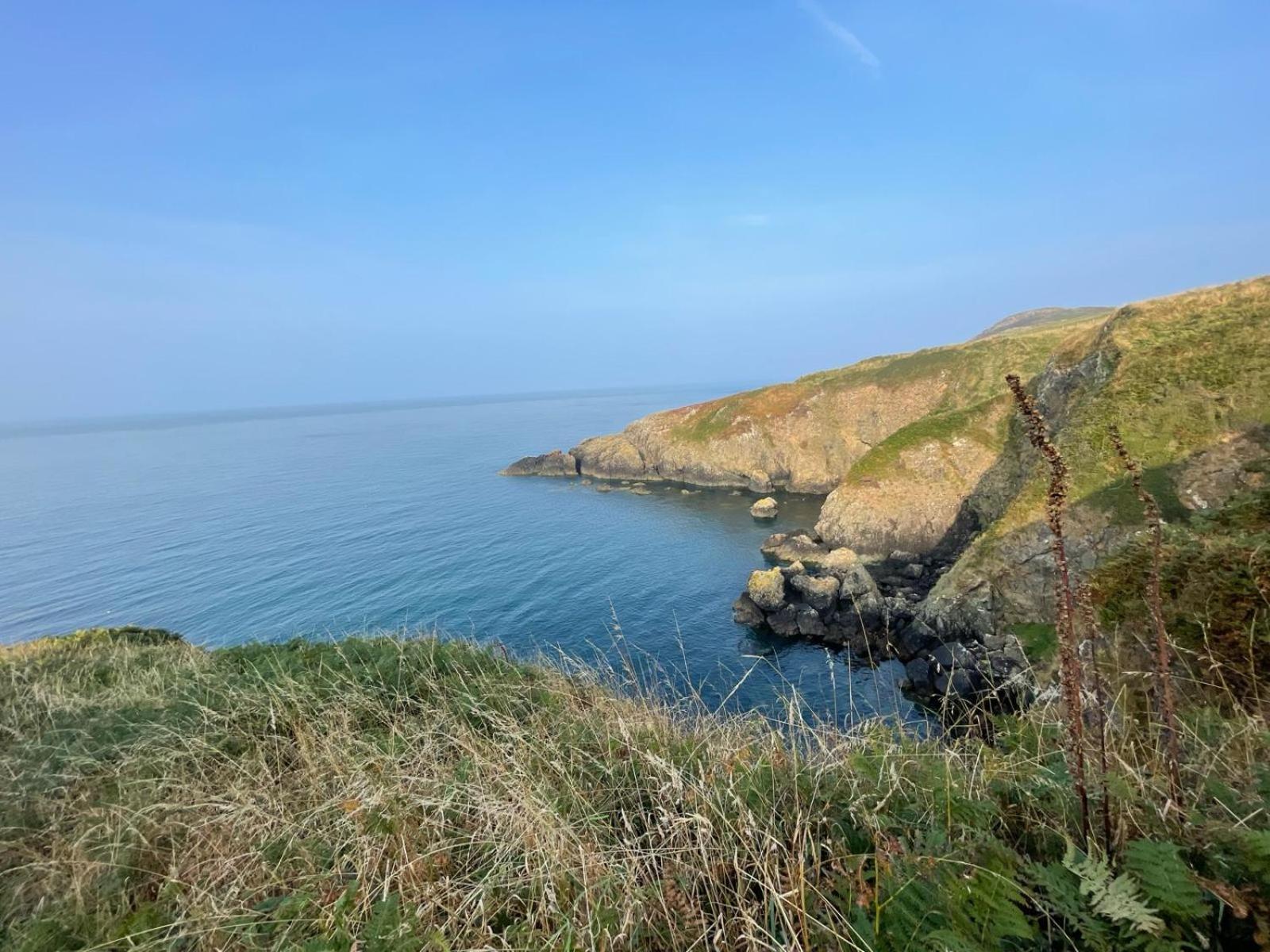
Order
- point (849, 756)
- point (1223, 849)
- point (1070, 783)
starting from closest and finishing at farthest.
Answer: point (1223, 849) < point (1070, 783) < point (849, 756)

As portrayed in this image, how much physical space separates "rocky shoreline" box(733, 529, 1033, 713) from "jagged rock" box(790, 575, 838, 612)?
5 cm

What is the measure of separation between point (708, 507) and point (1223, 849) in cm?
6377

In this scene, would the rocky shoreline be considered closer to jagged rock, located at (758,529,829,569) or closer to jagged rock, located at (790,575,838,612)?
jagged rock, located at (790,575,838,612)

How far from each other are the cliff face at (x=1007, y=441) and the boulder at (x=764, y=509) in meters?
10.6

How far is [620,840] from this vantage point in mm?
3707

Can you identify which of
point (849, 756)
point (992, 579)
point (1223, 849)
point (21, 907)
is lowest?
point (992, 579)

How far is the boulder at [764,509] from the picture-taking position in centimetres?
6066

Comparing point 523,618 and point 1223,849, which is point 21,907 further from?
point 523,618

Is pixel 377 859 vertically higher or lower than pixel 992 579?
higher

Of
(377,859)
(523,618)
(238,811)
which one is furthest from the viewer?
(523,618)

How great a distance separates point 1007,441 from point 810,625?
27.4m

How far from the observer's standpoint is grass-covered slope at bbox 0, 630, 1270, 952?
251 cm

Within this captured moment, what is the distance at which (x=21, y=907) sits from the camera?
4.15 m

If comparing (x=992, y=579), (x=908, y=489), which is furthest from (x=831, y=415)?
(x=992, y=579)
